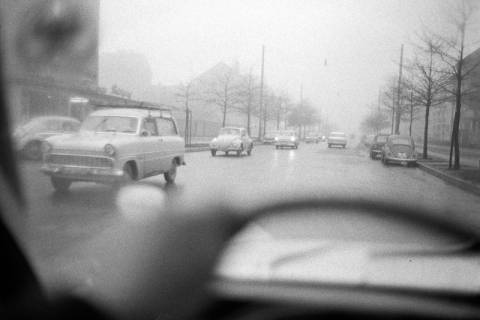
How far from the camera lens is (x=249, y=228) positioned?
121 centimetres

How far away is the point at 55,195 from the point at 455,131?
1337cm

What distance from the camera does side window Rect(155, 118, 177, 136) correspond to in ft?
30.8

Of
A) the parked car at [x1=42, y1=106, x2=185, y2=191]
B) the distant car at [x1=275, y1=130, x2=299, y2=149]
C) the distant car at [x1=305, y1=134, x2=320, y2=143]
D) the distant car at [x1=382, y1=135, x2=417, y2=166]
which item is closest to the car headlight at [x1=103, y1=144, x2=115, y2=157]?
the parked car at [x1=42, y1=106, x2=185, y2=191]

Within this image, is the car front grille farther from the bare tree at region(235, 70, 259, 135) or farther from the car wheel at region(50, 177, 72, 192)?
the bare tree at region(235, 70, 259, 135)

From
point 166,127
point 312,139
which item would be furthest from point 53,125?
point 312,139

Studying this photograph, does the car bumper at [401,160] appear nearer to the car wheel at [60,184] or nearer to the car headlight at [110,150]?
the car headlight at [110,150]

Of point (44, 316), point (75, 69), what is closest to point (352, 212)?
point (44, 316)

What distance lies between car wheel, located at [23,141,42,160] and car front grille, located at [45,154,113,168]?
14.7 ft

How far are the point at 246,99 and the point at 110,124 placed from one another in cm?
3717

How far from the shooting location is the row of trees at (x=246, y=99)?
132ft

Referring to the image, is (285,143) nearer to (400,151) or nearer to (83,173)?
(400,151)

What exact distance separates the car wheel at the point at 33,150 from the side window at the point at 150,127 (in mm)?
4084

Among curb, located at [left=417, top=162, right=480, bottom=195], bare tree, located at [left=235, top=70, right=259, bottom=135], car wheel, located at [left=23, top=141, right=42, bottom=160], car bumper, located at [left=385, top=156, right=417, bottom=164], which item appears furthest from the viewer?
bare tree, located at [left=235, top=70, right=259, bottom=135]

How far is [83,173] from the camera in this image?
24.2 feet
